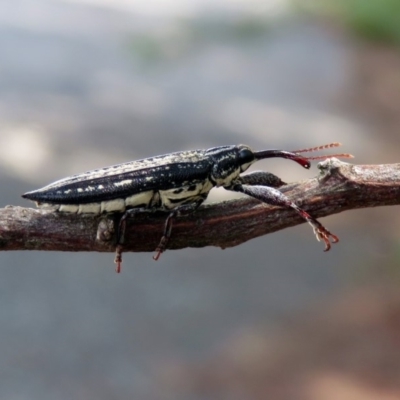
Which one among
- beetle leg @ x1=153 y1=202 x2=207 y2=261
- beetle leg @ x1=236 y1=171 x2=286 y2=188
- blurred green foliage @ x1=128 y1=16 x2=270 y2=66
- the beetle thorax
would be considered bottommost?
beetle leg @ x1=153 y1=202 x2=207 y2=261

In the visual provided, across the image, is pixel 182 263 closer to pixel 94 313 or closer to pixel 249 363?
pixel 94 313

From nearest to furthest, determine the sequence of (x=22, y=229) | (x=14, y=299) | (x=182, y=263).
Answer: (x=22, y=229) → (x=14, y=299) → (x=182, y=263)

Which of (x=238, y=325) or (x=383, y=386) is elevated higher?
(x=238, y=325)

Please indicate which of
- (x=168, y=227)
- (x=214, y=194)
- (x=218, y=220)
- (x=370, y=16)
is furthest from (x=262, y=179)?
(x=370, y=16)

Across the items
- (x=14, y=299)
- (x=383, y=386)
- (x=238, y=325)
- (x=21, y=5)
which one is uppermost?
(x=21, y=5)

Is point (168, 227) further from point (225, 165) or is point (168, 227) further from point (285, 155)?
point (285, 155)

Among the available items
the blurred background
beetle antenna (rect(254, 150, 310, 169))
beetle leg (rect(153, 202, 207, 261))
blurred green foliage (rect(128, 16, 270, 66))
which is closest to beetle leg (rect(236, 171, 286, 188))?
beetle antenna (rect(254, 150, 310, 169))

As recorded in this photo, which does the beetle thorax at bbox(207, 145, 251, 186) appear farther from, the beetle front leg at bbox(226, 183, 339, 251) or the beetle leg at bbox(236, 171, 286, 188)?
the beetle front leg at bbox(226, 183, 339, 251)

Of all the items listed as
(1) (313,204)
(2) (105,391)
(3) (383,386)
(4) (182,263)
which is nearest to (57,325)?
(2) (105,391)

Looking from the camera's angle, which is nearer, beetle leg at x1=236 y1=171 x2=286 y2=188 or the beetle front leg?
the beetle front leg
